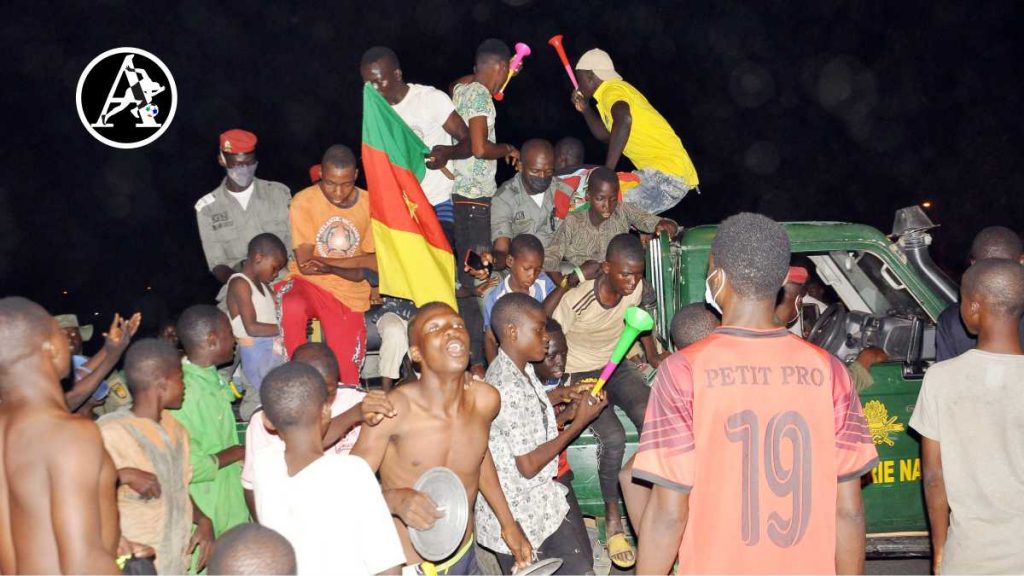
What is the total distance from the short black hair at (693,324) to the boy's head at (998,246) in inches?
58.2

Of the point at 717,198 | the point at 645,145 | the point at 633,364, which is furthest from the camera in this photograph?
the point at 717,198

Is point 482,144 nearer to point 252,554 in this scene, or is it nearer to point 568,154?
point 568,154

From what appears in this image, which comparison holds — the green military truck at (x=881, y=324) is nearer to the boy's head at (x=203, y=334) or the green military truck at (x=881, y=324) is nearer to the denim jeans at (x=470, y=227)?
the denim jeans at (x=470, y=227)

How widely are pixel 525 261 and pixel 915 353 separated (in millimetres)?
2355

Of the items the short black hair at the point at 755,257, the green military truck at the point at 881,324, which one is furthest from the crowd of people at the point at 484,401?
the green military truck at the point at 881,324

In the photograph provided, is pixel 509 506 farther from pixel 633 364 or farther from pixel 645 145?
pixel 645 145

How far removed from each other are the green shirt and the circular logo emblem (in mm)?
6927

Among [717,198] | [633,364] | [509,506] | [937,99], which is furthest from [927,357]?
[937,99]

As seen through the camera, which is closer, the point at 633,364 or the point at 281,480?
the point at 281,480

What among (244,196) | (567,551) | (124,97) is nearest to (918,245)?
(567,551)

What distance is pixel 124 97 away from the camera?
11.6 m

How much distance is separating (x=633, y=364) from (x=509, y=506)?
1718 millimetres

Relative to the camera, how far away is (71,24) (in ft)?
36.3

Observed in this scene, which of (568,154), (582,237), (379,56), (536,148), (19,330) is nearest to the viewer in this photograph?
(19,330)
